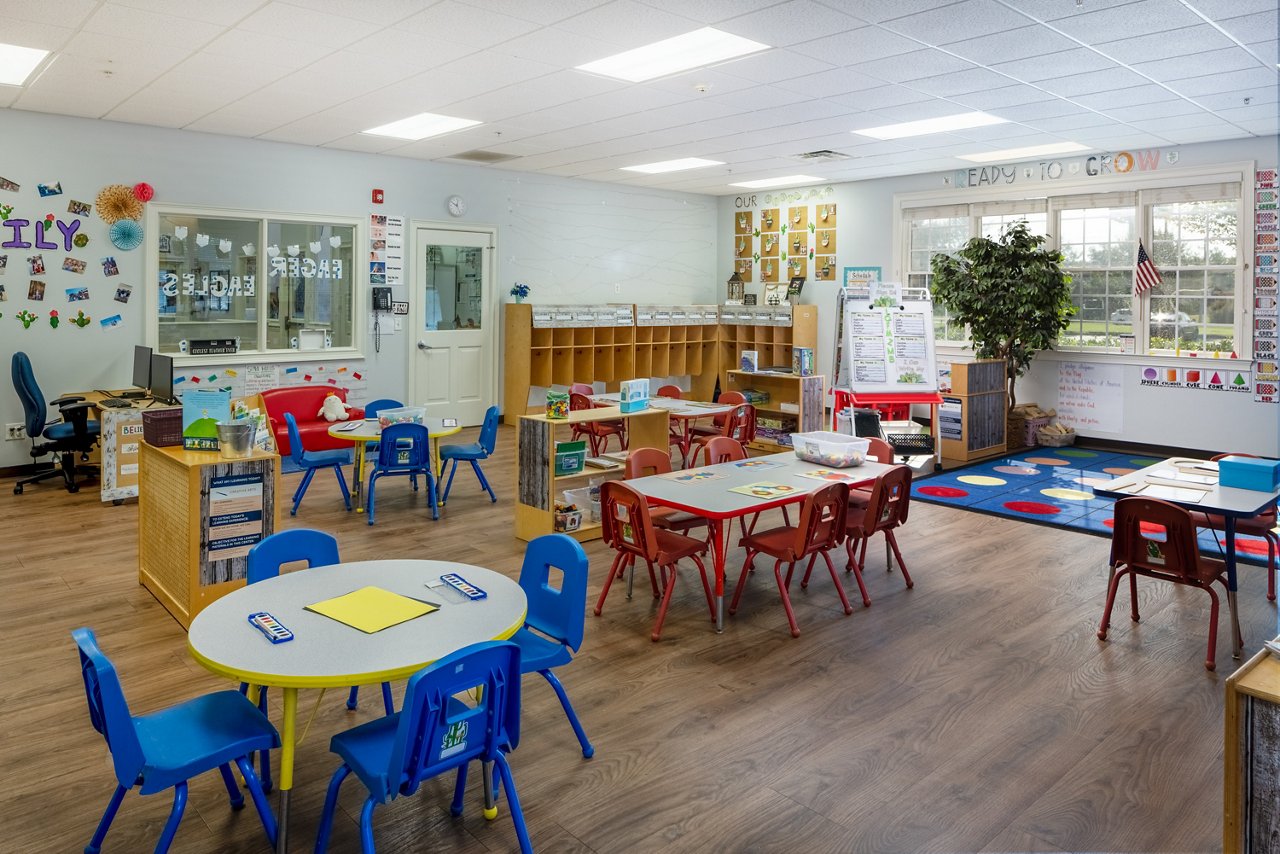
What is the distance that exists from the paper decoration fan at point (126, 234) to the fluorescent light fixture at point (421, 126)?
89.3 inches

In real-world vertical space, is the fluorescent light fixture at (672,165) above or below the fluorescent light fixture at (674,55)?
above

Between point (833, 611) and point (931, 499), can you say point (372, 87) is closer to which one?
point (833, 611)

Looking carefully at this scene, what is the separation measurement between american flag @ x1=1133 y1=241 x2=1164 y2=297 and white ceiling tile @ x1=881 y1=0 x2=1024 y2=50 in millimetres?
5217

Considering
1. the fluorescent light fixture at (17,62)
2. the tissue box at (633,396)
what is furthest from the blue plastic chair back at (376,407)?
the fluorescent light fixture at (17,62)

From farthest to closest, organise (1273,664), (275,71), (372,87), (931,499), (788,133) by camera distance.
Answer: (788,133) → (931,499) → (372,87) → (275,71) → (1273,664)

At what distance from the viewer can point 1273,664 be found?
7.36 ft

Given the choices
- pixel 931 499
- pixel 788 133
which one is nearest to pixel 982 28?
pixel 788 133

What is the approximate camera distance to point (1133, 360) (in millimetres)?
9625

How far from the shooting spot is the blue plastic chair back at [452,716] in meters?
2.30

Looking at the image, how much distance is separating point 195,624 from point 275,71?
15.9 feet

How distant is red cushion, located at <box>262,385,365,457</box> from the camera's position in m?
8.54

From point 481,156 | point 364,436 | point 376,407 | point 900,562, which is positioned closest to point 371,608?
point 900,562

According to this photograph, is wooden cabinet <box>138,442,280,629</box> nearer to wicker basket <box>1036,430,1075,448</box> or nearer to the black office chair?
the black office chair

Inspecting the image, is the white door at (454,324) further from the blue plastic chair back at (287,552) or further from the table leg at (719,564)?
the blue plastic chair back at (287,552)
